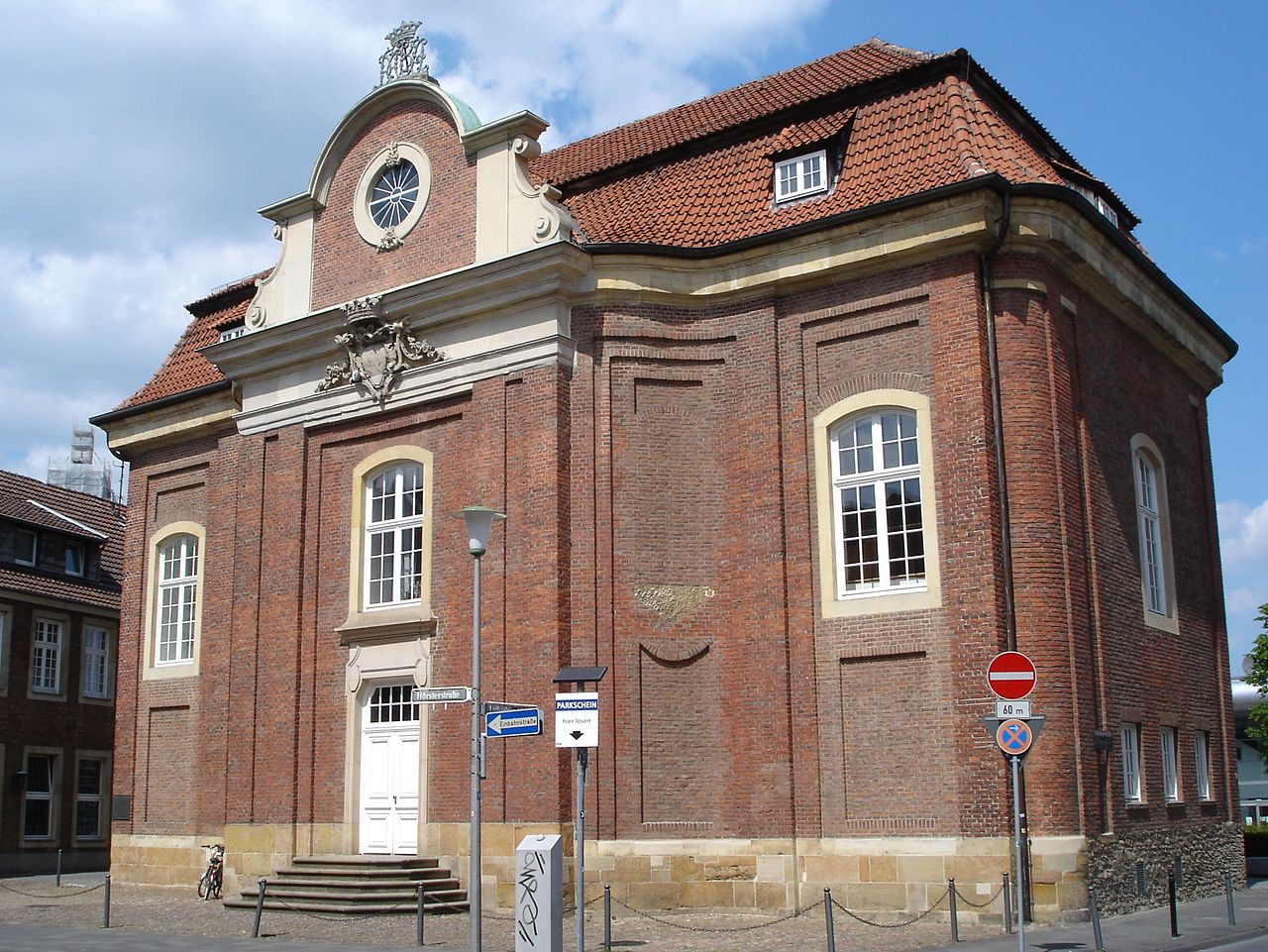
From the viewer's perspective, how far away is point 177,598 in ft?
96.7

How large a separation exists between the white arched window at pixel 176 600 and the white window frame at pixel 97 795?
1136 centimetres

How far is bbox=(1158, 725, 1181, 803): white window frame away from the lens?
22.7m

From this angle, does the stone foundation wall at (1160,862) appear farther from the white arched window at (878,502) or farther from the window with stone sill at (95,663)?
the window with stone sill at (95,663)

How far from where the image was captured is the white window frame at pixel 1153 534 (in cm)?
2308

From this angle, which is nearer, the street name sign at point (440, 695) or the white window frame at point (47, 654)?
the street name sign at point (440, 695)

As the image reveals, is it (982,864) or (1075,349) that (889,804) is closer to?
(982,864)

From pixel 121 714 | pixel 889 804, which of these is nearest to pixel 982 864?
pixel 889 804

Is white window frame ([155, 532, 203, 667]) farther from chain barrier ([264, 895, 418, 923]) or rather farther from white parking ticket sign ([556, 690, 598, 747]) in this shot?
white parking ticket sign ([556, 690, 598, 747])

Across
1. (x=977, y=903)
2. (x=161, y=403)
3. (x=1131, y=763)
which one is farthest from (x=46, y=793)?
(x=1131, y=763)

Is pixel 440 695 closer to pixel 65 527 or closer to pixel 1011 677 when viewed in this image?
pixel 1011 677

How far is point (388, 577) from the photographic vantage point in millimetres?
24094

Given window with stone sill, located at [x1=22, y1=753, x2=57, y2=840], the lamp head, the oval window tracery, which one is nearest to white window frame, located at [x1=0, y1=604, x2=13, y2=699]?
window with stone sill, located at [x1=22, y1=753, x2=57, y2=840]

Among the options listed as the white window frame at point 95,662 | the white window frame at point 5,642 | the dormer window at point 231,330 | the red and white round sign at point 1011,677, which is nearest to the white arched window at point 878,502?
the red and white round sign at point 1011,677

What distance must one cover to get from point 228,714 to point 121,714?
17.3ft
